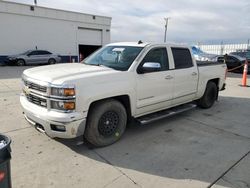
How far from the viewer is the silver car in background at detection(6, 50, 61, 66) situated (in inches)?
762

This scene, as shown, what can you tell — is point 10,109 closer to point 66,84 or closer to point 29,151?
point 29,151

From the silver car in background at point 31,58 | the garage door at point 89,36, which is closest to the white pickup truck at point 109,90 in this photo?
the silver car in background at point 31,58

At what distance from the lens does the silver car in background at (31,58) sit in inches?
762

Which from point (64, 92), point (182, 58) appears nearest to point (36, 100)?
point (64, 92)

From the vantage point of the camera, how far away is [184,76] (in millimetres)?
5137

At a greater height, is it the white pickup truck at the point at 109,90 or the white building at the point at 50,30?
the white building at the point at 50,30

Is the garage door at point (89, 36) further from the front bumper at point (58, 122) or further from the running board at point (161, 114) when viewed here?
the front bumper at point (58, 122)

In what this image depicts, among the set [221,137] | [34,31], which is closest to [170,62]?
[221,137]

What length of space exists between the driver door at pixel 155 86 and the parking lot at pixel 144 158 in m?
0.56

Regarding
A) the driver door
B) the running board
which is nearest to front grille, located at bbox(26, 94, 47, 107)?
the driver door

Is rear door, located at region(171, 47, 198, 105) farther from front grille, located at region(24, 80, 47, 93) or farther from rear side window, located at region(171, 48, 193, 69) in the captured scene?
front grille, located at region(24, 80, 47, 93)

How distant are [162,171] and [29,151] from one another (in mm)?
2158

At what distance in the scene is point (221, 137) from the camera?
441 centimetres

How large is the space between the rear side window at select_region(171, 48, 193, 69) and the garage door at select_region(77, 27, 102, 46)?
71.0 feet
